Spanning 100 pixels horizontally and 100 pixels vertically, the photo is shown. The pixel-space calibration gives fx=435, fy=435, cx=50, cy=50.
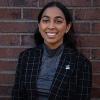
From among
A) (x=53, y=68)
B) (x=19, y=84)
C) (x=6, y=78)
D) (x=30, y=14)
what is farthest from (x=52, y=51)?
(x=6, y=78)

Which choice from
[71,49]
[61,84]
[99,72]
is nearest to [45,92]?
[61,84]

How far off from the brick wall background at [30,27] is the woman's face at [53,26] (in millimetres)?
311

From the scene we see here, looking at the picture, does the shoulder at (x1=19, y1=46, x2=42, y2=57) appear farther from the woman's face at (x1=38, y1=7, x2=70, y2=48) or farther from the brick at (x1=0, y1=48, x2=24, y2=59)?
the brick at (x1=0, y1=48, x2=24, y2=59)

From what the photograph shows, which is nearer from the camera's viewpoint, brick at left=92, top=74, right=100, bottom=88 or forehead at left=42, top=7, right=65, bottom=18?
forehead at left=42, top=7, right=65, bottom=18

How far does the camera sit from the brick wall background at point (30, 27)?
3.81 metres

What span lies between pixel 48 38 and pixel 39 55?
163 millimetres

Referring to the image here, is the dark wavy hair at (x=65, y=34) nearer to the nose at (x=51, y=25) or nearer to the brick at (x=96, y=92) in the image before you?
the nose at (x=51, y=25)

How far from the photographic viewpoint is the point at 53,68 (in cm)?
348

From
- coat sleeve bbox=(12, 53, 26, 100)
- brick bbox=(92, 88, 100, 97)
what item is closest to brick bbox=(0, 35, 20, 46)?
coat sleeve bbox=(12, 53, 26, 100)

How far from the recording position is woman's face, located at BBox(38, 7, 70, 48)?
11.4ft

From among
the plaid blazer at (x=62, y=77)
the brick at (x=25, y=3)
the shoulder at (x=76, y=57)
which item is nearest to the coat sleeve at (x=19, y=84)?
the plaid blazer at (x=62, y=77)

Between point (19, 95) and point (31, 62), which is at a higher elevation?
point (31, 62)

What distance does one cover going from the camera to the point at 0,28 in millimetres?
3844

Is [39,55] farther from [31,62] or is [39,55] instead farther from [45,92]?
[45,92]
